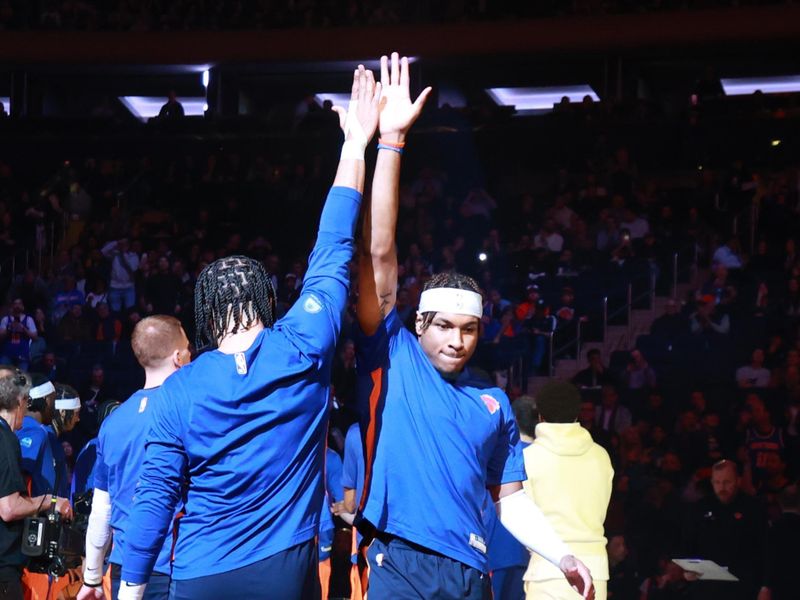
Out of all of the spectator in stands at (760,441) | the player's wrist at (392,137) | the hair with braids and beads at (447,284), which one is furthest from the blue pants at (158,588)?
the spectator in stands at (760,441)

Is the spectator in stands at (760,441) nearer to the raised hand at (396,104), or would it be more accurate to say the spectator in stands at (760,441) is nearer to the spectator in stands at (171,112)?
the raised hand at (396,104)

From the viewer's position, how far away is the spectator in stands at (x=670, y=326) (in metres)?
15.1

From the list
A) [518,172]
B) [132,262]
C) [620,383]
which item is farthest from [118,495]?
[518,172]

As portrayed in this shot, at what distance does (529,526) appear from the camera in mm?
4316

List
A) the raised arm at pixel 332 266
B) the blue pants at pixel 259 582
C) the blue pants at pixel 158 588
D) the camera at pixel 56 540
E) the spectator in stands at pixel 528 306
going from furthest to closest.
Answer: the spectator in stands at pixel 528 306
the camera at pixel 56 540
the blue pants at pixel 158 588
the raised arm at pixel 332 266
the blue pants at pixel 259 582

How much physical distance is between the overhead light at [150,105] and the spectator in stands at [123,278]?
8.57 meters

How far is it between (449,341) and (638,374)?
10.6 meters

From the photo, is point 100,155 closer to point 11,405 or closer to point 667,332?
point 667,332

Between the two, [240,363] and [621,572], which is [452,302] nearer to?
[240,363]

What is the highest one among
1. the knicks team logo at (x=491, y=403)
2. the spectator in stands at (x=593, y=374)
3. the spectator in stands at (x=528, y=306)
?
the spectator in stands at (x=528, y=306)

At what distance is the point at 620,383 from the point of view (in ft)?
47.3

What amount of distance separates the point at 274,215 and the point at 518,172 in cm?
448

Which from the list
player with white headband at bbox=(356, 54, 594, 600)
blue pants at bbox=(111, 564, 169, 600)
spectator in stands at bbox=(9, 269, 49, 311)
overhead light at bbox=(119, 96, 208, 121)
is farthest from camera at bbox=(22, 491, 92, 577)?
overhead light at bbox=(119, 96, 208, 121)

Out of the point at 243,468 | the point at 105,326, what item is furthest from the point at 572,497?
the point at 105,326
